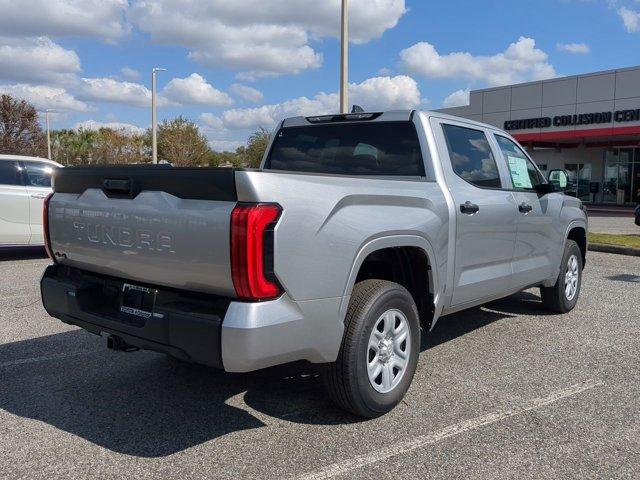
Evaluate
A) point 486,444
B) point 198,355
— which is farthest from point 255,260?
point 486,444

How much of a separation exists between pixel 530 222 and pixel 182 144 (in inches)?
1664

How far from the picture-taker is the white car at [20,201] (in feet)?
32.7

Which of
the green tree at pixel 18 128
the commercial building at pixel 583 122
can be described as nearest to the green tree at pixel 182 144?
the green tree at pixel 18 128

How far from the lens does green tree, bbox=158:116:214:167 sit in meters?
44.9

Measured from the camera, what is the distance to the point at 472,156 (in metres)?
5.00

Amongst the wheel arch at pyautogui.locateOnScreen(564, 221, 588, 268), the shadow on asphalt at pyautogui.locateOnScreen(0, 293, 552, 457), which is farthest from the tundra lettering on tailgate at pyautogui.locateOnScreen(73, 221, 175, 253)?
the wheel arch at pyautogui.locateOnScreen(564, 221, 588, 268)

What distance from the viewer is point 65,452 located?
129 inches

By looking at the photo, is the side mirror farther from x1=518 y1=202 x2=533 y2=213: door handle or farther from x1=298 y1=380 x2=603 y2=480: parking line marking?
x1=298 y1=380 x2=603 y2=480: parking line marking

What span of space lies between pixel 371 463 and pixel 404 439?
0.36 meters

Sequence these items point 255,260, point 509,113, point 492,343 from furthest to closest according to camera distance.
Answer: point 509,113 < point 492,343 < point 255,260

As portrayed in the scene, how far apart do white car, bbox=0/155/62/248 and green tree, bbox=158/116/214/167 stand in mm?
33793

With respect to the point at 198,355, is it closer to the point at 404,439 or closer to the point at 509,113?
the point at 404,439

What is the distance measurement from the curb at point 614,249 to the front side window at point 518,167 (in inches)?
274

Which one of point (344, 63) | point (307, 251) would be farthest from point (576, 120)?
point (307, 251)
